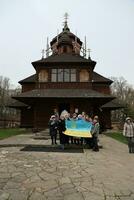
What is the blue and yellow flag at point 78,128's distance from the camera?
591 inches

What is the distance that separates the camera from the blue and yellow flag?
15.0m

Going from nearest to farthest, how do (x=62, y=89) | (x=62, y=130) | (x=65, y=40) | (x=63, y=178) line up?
1. (x=63, y=178)
2. (x=62, y=130)
3. (x=62, y=89)
4. (x=65, y=40)

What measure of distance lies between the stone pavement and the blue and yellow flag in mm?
3619

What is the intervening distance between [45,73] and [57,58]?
7.29ft

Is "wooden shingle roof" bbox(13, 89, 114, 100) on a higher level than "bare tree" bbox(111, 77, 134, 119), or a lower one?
lower

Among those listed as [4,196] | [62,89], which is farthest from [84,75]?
[4,196]

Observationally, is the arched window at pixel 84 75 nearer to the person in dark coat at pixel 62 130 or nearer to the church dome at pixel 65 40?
the church dome at pixel 65 40

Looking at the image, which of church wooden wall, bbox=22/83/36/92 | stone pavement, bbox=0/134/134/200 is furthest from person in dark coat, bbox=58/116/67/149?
church wooden wall, bbox=22/83/36/92

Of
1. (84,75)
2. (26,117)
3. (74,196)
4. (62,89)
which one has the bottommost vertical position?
(74,196)

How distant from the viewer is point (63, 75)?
2806 cm

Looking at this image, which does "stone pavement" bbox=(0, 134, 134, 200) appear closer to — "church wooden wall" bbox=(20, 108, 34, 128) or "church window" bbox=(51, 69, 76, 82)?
"church window" bbox=(51, 69, 76, 82)

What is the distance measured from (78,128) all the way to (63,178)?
7394 millimetres

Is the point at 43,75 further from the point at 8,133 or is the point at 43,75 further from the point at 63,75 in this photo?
the point at 8,133

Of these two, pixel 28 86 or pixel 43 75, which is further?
pixel 28 86
